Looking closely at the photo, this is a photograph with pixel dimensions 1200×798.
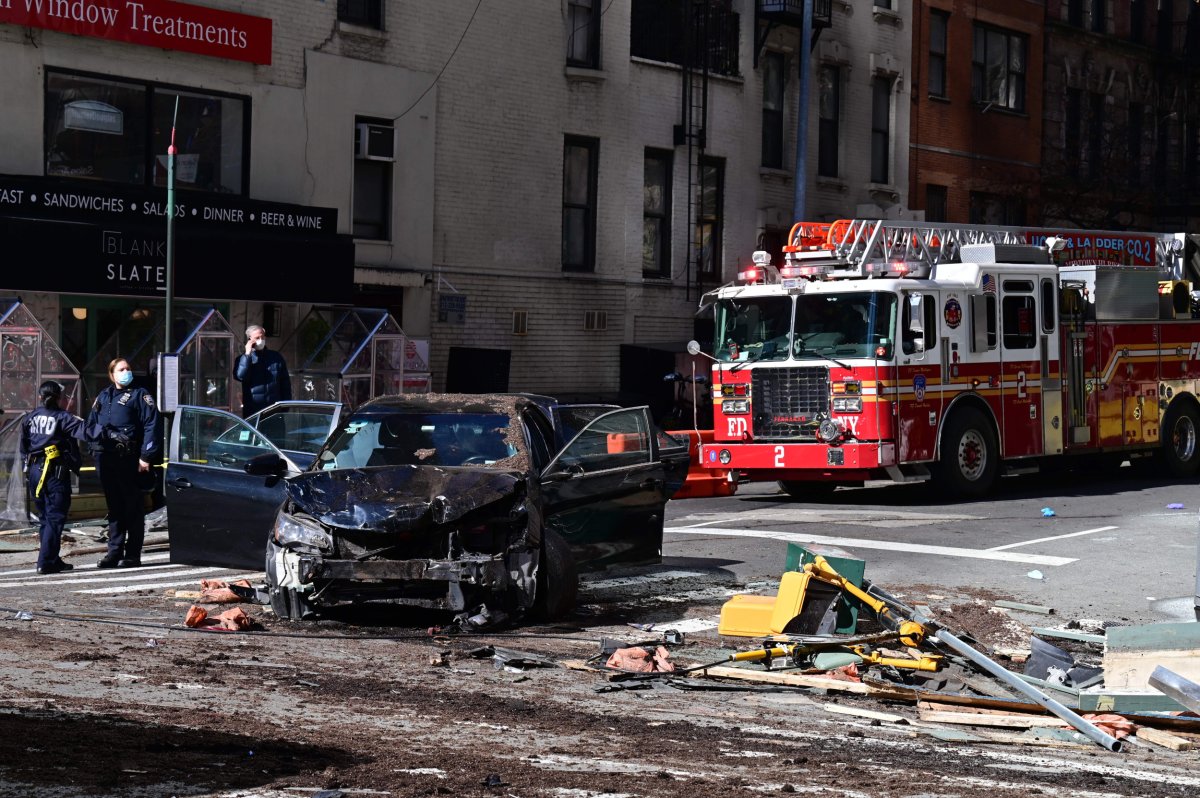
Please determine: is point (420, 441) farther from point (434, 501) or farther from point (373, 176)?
point (373, 176)

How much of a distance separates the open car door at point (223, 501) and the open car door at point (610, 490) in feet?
6.31

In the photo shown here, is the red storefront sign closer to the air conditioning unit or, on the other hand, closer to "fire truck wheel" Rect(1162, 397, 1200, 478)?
the air conditioning unit

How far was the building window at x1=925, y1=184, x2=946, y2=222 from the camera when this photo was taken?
3691 centimetres

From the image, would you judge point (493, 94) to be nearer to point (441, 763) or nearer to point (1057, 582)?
point (1057, 582)

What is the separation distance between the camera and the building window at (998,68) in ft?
124

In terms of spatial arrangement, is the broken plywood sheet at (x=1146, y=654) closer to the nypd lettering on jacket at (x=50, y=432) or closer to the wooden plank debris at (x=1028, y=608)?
the wooden plank debris at (x=1028, y=608)

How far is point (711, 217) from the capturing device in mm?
31031

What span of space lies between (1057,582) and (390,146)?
1456 centimetres

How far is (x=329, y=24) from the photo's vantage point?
24.0m

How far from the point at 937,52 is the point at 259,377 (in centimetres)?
2302

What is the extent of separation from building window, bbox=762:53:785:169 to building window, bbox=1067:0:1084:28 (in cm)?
1159

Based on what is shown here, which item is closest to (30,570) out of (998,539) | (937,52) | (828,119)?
(998,539)

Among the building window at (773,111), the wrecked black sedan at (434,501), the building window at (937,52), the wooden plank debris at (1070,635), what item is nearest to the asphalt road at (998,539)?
the wooden plank debris at (1070,635)

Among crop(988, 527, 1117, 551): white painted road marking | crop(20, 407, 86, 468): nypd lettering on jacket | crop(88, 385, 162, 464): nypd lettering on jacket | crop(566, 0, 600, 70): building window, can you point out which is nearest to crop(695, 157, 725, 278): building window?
crop(566, 0, 600, 70): building window
